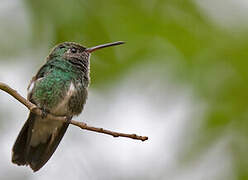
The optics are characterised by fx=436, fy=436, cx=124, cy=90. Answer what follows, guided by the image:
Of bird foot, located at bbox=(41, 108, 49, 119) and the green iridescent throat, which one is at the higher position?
the green iridescent throat

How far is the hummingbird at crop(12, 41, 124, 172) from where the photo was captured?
13.3 ft

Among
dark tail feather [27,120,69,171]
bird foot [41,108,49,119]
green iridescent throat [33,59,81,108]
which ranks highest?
green iridescent throat [33,59,81,108]

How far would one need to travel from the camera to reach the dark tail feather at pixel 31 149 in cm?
409

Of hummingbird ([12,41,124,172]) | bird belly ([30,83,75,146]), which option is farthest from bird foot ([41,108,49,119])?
bird belly ([30,83,75,146])

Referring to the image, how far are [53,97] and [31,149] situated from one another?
64 cm

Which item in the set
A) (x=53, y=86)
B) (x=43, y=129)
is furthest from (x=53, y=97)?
(x=43, y=129)

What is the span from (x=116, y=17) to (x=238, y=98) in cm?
97

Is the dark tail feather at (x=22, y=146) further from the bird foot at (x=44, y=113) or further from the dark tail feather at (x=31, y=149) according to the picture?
the bird foot at (x=44, y=113)

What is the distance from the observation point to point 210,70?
3.33 meters

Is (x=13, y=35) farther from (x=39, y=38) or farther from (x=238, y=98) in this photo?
(x=238, y=98)

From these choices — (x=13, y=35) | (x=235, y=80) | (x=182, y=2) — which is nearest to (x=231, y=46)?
(x=235, y=80)

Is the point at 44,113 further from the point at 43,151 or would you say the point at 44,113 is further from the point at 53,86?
the point at 43,151

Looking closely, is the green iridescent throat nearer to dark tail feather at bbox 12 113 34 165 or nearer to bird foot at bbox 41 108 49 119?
bird foot at bbox 41 108 49 119

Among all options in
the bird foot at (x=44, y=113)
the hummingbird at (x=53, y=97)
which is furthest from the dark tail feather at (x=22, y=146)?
the bird foot at (x=44, y=113)
